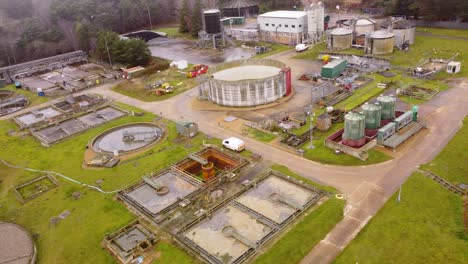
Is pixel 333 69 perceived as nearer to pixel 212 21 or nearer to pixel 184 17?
pixel 212 21

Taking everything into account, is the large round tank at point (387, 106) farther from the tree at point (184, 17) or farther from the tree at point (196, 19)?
the tree at point (184, 17)

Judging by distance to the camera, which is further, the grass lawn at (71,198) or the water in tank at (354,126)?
the water in tank at (354,126)

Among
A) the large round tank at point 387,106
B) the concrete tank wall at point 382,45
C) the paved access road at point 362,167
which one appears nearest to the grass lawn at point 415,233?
the paved access road at point 362,167

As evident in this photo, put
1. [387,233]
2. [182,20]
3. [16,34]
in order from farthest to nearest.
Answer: [182,20] < [16,34] < [387,233]

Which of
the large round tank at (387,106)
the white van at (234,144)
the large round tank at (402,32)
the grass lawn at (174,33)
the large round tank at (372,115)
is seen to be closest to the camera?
the large round tank at (372,115)

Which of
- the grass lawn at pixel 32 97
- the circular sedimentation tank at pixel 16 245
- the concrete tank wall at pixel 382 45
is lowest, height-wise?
the circular sedimentation tank at pixel 16 245

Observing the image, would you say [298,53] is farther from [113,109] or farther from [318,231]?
[318,231]

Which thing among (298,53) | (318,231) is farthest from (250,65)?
(318,231)
